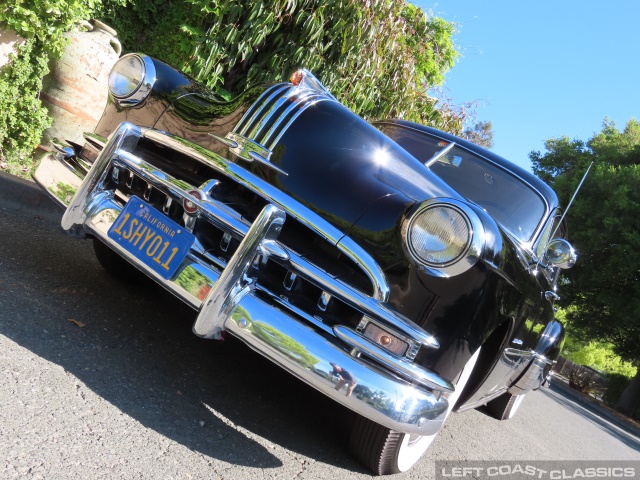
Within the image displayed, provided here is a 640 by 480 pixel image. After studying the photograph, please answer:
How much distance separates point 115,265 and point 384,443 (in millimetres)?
1863

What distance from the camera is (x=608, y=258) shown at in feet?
51.2

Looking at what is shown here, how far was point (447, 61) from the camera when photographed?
1166 cm

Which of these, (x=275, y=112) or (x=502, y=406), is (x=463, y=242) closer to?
(x=275, y=112)

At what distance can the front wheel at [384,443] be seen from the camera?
247cm

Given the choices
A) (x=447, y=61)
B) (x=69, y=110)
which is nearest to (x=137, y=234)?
(x=69, y=110)

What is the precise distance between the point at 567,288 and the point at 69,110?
14.4m

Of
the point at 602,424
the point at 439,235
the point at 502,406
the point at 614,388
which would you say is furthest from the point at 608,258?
the point at 439,235

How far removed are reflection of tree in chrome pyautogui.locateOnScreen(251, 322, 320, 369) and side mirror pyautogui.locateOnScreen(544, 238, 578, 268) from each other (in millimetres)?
2043

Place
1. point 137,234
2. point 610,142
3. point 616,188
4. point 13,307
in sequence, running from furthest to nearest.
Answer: point 610,142 → point 616,188 → point 13,307 → point 137,234

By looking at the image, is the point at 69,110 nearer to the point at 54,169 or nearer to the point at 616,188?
the point at 54,169

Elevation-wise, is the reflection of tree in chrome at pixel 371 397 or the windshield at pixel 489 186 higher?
the windshield at pixel 489 186

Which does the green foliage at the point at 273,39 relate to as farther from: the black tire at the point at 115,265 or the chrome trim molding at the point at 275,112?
the chrome trim molding at the point at 275,112

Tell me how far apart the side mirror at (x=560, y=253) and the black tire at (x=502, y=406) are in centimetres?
148

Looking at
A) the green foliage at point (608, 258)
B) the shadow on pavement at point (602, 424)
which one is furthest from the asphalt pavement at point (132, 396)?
the green foliage at point (608, 258)
